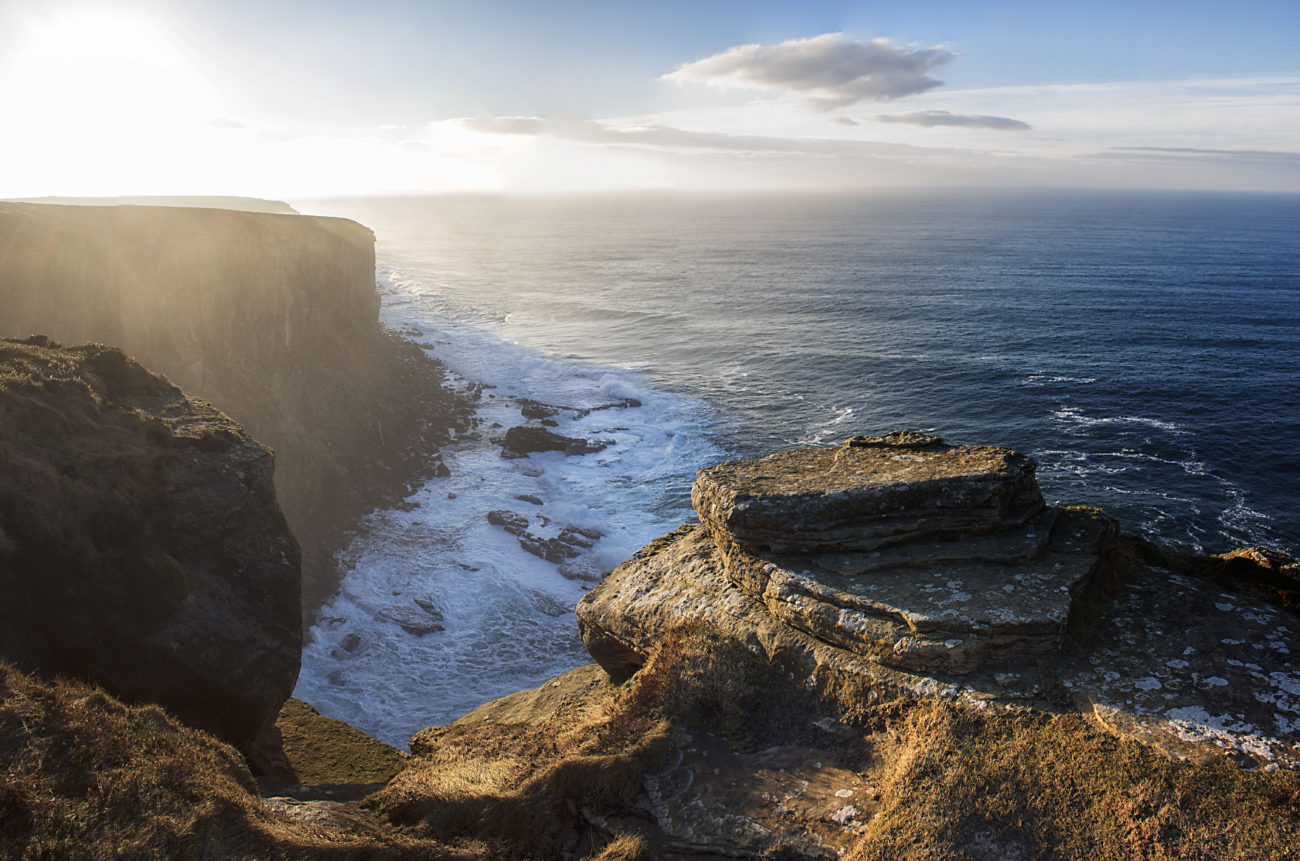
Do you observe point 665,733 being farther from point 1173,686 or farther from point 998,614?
point 1173,686

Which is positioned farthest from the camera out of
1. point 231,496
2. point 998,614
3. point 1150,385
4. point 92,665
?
point 1150,385

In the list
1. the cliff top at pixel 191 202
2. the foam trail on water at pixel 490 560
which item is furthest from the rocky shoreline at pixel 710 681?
the cliff top at pixel 191 202

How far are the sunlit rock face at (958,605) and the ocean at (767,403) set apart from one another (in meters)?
14.6

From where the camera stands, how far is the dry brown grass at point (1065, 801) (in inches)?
328

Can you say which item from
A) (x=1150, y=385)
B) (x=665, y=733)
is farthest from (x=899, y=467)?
(x=1150, y=385)

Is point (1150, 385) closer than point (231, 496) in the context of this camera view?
No

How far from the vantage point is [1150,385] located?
161 feet

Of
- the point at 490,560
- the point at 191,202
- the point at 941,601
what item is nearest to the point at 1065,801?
the point at 941,601

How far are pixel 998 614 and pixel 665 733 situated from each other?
19.2 ft

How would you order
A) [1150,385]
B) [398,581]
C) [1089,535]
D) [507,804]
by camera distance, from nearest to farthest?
[507,804] < [1089,535] < [398,581] < [1150,385]

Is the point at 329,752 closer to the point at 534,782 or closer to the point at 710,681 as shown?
the point at 534,782

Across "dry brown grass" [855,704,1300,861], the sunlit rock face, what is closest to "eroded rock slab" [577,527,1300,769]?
the sunlit rock face

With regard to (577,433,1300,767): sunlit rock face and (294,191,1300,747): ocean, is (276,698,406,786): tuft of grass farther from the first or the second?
(577,433,1300,767): sunlit rock face

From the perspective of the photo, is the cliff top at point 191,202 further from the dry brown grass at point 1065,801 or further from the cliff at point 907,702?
the dry brown grass at point 1065,801
